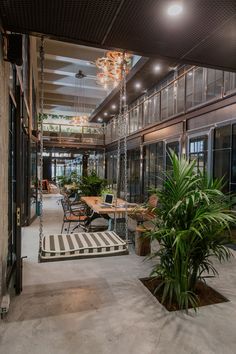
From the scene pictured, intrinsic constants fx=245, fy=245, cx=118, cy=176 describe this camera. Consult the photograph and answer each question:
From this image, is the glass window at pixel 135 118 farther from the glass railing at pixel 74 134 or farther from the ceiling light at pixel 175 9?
the ceiling light at pixel 175 9

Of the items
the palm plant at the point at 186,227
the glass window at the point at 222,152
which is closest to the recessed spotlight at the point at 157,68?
the glass window at the point at 222,152

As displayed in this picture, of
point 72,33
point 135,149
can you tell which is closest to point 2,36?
point 72,33

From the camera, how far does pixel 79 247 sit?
2.65 metres

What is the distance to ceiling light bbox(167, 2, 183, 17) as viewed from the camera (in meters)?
1.93

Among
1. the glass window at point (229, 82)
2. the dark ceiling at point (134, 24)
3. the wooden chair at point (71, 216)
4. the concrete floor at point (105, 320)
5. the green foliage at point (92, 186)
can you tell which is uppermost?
the glass window at point (229, 82)

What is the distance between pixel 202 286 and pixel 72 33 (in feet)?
10.5

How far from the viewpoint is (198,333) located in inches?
85.4

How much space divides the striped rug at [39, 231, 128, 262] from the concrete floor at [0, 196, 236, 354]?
0.54 m

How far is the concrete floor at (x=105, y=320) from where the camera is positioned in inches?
78.3

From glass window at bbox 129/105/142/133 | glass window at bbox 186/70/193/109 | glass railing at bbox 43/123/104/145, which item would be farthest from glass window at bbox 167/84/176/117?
glass railing at bbox 43/123/104/145

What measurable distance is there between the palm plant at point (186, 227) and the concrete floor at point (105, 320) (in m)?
0.29

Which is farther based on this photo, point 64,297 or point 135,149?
point 135,149

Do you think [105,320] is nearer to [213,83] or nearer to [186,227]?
[186,227]

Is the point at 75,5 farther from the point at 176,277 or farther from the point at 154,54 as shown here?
the point at 176,277
